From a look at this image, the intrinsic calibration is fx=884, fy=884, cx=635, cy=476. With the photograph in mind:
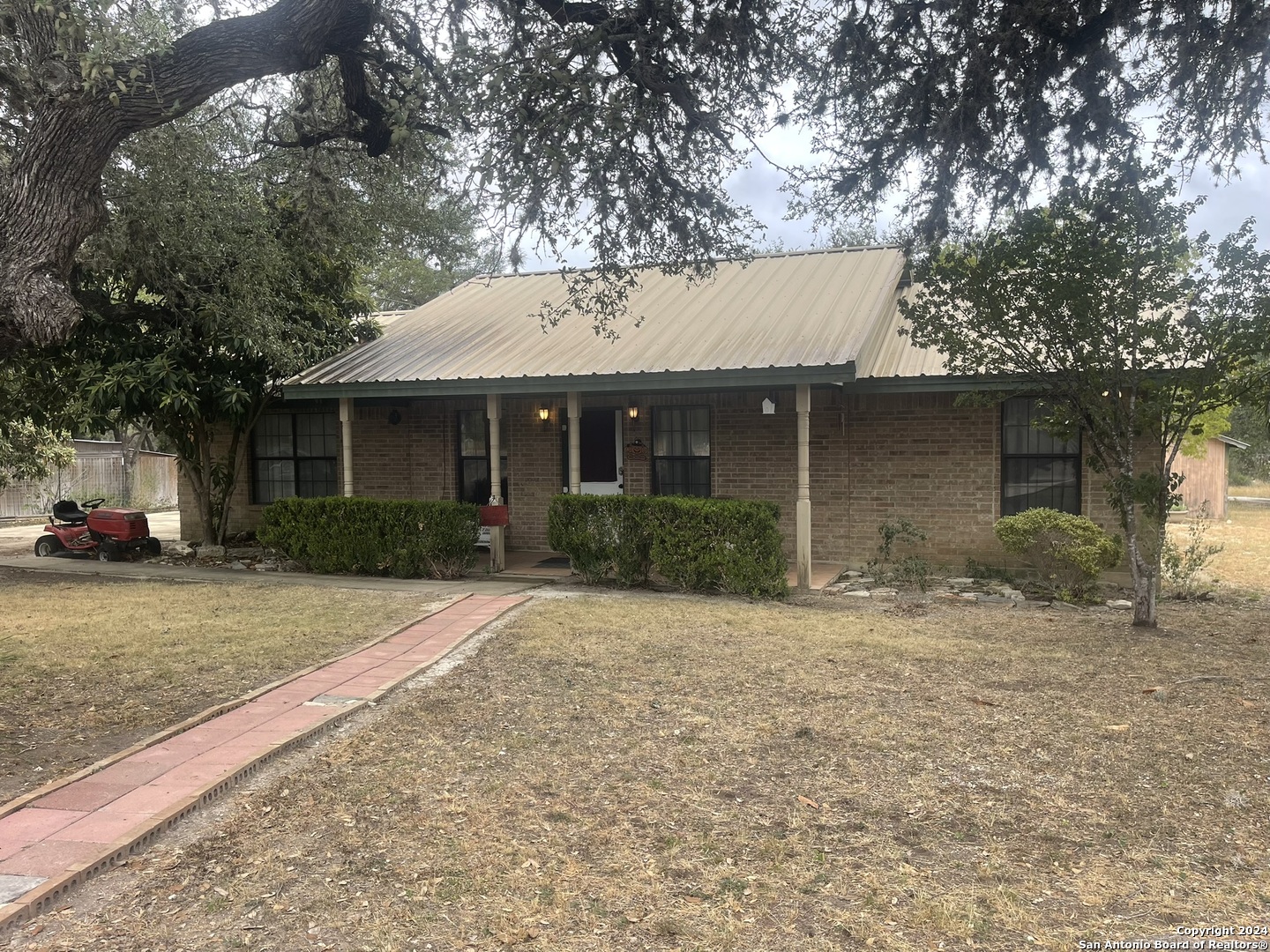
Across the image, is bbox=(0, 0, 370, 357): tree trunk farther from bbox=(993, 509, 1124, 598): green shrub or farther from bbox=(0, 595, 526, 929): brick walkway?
bbox=(993, 509, 1124, 598): green shrub

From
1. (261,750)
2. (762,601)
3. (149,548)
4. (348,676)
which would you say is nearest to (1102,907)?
(261,750)

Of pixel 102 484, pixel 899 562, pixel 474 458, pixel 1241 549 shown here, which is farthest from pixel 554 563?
pixel 102 484

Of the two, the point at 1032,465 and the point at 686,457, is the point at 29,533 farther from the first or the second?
the point at 1032,465

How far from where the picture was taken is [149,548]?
13.8 meters

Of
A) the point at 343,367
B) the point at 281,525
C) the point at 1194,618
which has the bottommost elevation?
the point at 1194,618

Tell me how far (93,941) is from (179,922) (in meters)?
0.25

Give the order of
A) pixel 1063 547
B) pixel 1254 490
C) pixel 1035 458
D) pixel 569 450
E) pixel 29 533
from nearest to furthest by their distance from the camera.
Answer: pixel 1063 547
pixel 1035 458
pixel 569 450
pixel 29 533
pixel 1254 490

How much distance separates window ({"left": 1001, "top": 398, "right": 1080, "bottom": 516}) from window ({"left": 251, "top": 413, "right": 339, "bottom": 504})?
→ 1016 cm

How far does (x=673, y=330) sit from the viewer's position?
11719 millimetres

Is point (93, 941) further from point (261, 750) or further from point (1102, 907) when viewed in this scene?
point (1102, 907)

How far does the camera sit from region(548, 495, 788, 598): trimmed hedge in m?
9.40

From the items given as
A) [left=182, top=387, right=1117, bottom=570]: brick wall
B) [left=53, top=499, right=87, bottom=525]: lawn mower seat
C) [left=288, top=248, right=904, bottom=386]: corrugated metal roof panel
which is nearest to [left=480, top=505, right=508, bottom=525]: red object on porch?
[left=288, top=248, right=904, bottom=386]: corrugated metal roof panel

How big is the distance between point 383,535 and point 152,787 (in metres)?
7.21

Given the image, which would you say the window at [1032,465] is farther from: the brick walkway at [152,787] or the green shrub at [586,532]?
the brick walkway at [152,787]
